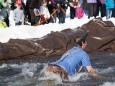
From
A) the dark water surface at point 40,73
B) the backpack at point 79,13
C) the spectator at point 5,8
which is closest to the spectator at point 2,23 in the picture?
the spectator at point 5,8

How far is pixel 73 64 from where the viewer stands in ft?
35.1

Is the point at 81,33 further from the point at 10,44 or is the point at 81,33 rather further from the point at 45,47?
the point at 10,44

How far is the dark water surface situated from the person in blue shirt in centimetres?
23

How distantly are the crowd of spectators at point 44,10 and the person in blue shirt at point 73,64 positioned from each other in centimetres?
812

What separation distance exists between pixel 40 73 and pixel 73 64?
5.52ft

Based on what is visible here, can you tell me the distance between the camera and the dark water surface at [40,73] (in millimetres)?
10969

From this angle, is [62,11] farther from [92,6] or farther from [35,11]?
[35,11]

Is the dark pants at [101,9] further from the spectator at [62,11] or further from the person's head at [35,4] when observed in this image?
the person's head at [35,4]

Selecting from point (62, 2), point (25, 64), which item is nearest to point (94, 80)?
point (25, 64)

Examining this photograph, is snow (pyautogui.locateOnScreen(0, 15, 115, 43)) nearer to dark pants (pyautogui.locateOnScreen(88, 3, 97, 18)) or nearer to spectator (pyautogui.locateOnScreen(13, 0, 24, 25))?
spectator (pyautogui.locateOnScreen(13, 0, 24, 25))

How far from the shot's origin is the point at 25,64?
1450cm

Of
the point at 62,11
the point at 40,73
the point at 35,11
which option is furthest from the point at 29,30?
the point at 40,73

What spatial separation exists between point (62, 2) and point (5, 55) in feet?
18.5

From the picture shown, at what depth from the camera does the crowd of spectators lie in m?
19.0
